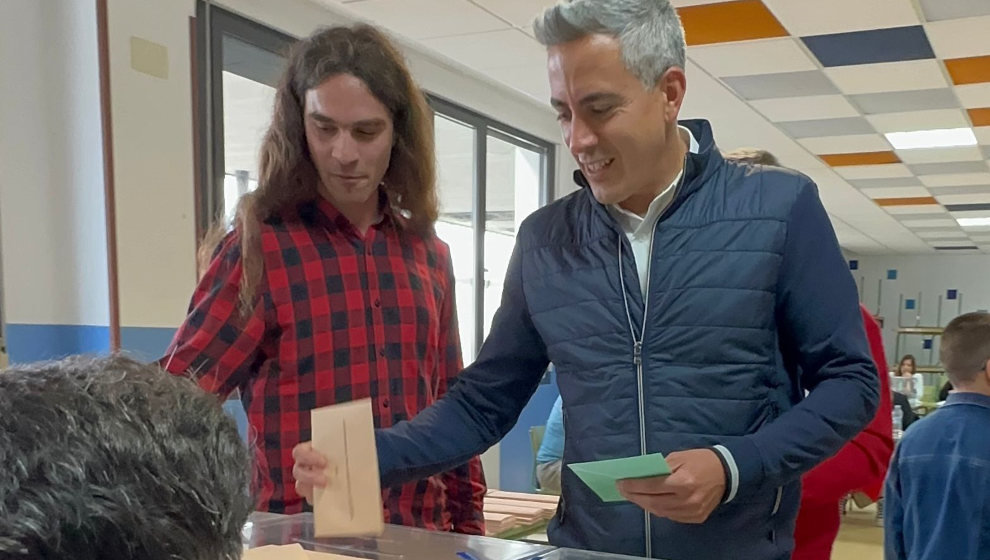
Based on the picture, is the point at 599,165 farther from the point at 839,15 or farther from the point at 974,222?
the point at 974,222

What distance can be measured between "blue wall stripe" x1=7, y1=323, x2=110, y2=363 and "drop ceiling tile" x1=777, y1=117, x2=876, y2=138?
423 cm

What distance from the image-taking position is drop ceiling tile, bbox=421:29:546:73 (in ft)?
12.6

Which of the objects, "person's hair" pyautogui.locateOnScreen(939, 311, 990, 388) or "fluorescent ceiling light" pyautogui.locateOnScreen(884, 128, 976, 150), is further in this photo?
"fluorescent ceiling light" pyautogui.locateOnScreen(884, 128, 976, 150)

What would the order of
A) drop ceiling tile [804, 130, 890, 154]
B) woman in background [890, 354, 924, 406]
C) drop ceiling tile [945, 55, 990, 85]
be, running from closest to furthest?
1. drop ceiling tile [945, 55, 990, 85]
2. drop ceiling tile [804, 130, 890, 154]
3. woman in background [890, 354, 924, 406]

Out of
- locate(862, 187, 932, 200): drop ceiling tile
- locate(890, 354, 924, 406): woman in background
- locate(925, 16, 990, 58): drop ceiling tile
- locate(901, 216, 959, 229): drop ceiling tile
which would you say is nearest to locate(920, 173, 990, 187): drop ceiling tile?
locate(862, 187, 932, 200): drop ceiling tile

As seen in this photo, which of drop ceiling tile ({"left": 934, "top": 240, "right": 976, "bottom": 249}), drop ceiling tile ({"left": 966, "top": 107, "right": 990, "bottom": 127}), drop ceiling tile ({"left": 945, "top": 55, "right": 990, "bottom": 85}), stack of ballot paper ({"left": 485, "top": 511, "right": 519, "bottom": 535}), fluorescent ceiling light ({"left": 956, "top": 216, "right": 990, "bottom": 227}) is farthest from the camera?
drop ceiling tile ({"left": 934, "top": 240, "right": 976, "bottom": 249})

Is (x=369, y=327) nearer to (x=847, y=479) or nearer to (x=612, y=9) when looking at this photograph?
(x=612, y=9)

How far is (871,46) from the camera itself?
3.82 meters

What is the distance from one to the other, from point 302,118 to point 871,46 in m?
3.27

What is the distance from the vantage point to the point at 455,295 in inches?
59.5

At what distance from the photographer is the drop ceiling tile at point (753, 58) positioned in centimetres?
383

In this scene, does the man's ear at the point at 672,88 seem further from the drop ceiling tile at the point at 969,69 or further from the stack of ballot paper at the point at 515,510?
the drop ceiling tile at the point at 969,69

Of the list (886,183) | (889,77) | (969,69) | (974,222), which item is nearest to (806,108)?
(889,77)

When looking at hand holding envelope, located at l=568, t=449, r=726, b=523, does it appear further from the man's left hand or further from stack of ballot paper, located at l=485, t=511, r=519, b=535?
stack of ballot paper, located at l=485, t=511, r=519, b=535
